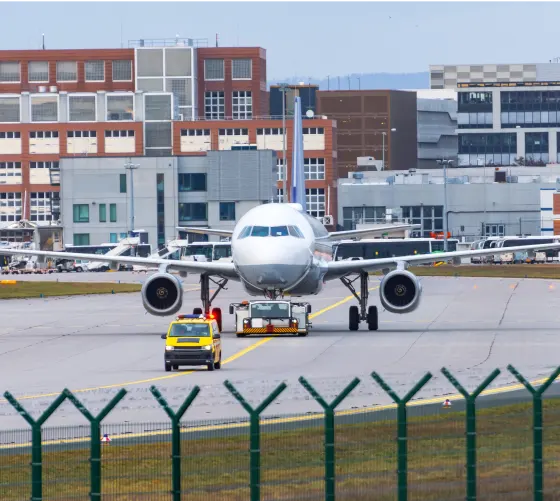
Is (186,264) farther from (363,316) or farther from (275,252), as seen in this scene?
(363,316)

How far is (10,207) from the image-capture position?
638ft

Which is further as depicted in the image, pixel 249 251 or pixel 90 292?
pixel 90 292

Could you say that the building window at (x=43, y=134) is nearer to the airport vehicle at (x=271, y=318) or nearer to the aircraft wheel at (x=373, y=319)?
the aircraft wheel at (x=373, y=319)

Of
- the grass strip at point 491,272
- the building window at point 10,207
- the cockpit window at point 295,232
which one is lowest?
the grass strip at point 491,272

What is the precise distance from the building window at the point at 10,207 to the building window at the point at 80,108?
Result: 12.8 m

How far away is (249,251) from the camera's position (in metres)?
53.5

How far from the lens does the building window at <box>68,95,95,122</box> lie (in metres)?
192

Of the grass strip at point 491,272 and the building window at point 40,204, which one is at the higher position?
the building window at point 40,204

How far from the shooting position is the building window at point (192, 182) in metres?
175

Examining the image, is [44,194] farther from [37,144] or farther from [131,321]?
[131,321]

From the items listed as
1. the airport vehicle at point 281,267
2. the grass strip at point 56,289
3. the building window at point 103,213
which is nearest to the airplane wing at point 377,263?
the airport vehicle at point 281,267

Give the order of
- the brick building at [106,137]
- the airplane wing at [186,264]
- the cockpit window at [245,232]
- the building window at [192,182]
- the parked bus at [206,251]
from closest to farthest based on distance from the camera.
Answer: the cockpit window at [245,232], the airplane wing at [186,264], the parked bus at [206,251], the building window at [192,182], the brick building at [106,137]

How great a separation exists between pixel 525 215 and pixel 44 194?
63.4 m

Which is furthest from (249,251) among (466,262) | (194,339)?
(466,262)
